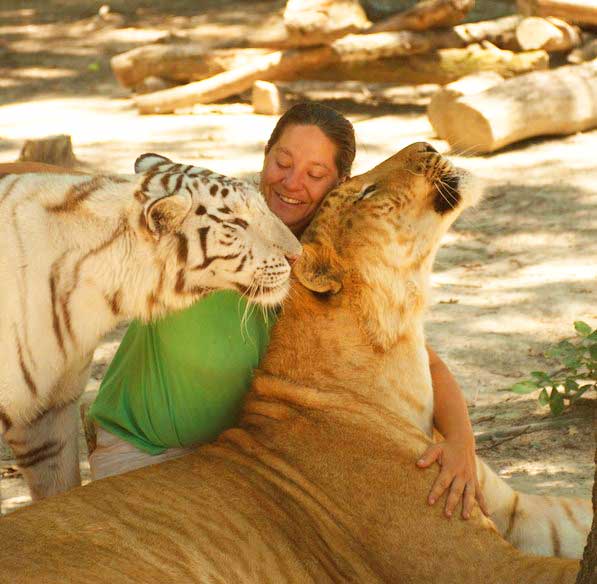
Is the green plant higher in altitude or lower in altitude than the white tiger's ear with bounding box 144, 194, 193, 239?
lower

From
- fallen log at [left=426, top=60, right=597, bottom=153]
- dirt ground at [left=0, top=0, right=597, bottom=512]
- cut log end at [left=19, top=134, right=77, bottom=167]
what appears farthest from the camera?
fallen log at [left=426, top=60, right=597, bottom=153]

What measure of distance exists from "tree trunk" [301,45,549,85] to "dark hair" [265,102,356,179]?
599 cm

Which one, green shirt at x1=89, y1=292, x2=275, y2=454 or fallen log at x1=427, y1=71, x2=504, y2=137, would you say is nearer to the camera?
green shirt at x1=89, y1=292, x2=275, y2=454

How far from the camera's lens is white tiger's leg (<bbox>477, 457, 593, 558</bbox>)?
334 cm

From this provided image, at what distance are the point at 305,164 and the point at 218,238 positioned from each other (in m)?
0.68

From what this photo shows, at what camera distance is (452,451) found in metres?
3.11

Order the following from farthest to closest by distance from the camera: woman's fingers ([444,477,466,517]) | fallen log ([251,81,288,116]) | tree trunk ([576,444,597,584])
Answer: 1. fallen log ([251,81,288,116])
2. woman's fingers ([444,477,466,517])
3. tree trunk ([576,444,597,584])

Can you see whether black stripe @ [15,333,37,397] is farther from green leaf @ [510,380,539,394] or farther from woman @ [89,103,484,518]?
green leaf @ [510,380,539,394]

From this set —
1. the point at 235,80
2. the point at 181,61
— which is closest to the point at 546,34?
the point at 235,80

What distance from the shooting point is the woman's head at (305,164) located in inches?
142

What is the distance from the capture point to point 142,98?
33.0ft

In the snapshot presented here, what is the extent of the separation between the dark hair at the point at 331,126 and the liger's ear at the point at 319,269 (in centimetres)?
54

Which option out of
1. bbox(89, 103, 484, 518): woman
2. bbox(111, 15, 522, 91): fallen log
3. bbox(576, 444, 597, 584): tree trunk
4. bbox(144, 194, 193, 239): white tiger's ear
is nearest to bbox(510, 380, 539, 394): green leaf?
bbox(89, 103, 484, 518): woman

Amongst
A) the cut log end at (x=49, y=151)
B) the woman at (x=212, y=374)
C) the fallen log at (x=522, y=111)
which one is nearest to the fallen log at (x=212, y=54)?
the fallen log at (x=522, y=111)
